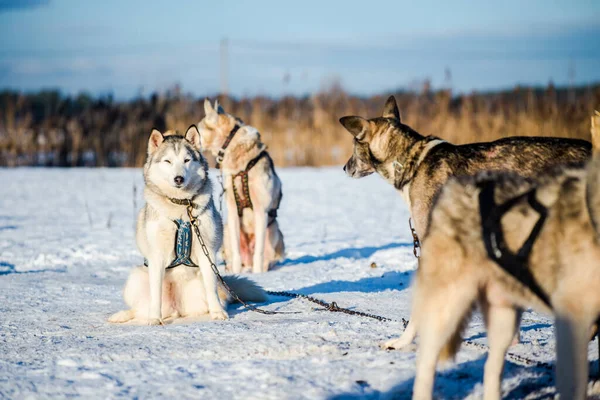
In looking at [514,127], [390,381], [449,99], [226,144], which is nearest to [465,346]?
[390,381]

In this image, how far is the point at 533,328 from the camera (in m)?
4.71

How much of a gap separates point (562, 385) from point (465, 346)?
1.14 metres

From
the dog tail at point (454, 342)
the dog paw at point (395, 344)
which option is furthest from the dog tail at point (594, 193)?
the dog paw at point (395, 344)

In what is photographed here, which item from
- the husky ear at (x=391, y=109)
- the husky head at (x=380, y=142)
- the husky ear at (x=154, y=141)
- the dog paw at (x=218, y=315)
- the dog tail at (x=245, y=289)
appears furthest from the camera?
the husky ear at (x=391, y=109)

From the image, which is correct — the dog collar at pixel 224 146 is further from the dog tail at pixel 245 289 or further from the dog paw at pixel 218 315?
the dog paw at pixel 218 315

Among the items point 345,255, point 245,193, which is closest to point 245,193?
point 245,193

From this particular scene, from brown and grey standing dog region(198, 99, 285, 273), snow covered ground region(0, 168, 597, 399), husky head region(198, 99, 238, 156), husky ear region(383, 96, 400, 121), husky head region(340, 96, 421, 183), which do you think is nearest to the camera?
snow covered ground region(0, 168, 597, 399)

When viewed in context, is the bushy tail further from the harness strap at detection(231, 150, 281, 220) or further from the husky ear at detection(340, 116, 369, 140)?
the harness strap at detection(231, 150, 281, 220)

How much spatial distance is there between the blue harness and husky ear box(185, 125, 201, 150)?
76cm

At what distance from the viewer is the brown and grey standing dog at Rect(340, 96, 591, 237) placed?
454cm

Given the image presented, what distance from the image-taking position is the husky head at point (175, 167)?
4.97 m

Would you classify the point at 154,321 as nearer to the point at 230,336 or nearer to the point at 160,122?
the point at 230,336

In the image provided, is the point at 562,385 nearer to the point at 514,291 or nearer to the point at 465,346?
the point at 514,291

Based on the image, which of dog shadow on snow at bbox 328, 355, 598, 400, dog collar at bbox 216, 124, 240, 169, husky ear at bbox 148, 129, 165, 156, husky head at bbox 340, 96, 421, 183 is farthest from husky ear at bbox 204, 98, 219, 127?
dog shadow on snow at bbox 328, 355, 598, 400
